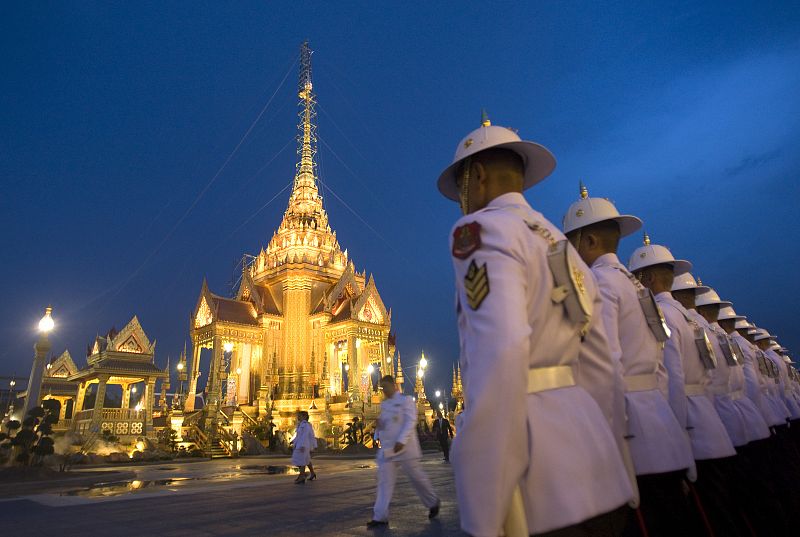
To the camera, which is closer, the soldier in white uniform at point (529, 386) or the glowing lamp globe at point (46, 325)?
the soldier in white uniform at point (529, 386)

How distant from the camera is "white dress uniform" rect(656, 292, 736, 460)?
382cm

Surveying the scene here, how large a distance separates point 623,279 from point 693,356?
1.70 metres

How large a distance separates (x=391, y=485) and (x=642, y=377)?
3.67 m

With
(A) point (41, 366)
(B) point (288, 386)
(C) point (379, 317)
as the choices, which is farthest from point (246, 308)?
(A) point (41, 366)

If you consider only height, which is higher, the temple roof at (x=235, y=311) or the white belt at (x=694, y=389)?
the temple roof at (x=235, y=311)

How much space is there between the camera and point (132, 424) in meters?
26.0

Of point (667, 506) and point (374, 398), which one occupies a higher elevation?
point (374, 398)

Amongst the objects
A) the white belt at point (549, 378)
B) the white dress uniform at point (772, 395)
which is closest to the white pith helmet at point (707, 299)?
the white dress uniform at point (772, 395)

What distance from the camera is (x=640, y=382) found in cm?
344

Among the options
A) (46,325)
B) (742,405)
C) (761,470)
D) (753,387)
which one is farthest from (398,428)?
(46,325)

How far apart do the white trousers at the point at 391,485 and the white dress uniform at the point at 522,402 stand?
430 centimetres

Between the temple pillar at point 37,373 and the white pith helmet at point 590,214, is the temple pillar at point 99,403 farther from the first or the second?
the white pith helmet at point 590,214

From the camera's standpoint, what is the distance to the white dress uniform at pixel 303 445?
11077mm

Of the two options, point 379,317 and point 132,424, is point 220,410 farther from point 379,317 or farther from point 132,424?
point 379,317
